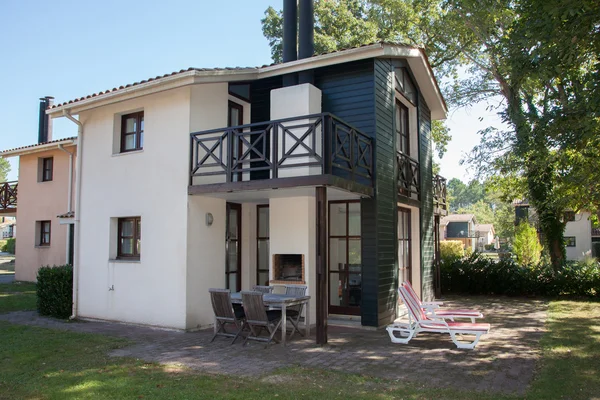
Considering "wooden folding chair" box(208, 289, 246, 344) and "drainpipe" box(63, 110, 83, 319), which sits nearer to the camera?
"wooden folding chair" box(208, 289, 246, 344)

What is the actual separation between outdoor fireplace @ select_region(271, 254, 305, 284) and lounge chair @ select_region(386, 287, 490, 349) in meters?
2.30

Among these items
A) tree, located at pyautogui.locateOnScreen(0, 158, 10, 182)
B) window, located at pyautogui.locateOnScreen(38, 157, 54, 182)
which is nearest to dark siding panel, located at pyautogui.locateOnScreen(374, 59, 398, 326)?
window, located at pyautogui.locateOnScreen(38, 157, 54, 182)

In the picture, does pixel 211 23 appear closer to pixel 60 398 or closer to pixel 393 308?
pixel 393 308

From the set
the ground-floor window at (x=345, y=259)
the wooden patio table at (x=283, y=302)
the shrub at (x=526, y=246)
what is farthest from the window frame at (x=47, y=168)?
the shrub at (x=526, y=246)

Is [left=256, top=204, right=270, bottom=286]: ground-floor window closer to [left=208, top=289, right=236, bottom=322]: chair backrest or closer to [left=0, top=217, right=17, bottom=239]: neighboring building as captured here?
[left=208, top=289, right=236, bottom=322]: chair backrest

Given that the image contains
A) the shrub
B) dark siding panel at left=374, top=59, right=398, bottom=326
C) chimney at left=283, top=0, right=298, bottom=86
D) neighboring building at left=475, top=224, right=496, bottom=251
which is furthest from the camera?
neighboring building at left=475, top=224, right=496, bottom=251

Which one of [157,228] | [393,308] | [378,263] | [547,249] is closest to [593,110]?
[378,263]

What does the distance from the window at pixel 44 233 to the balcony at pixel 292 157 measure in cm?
1280

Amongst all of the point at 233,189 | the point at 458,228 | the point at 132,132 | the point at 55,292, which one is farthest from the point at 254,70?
the point at 458,228

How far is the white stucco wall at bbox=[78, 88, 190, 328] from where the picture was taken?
9.66 meters

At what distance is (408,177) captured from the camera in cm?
1240

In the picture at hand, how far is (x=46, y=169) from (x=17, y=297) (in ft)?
23.3

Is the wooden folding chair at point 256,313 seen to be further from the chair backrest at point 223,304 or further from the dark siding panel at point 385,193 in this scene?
the dark siding panel at point 385,193

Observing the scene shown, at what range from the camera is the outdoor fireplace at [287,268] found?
10.0 metres
